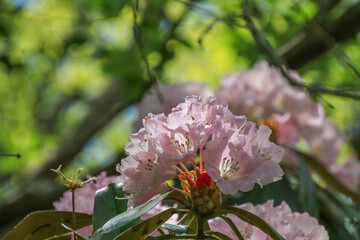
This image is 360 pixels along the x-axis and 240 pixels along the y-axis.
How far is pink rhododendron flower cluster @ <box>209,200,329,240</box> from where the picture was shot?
0.73 meters

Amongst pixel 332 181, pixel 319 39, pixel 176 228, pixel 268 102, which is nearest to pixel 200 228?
pixel 176 228

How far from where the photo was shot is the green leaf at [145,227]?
604 millimetres

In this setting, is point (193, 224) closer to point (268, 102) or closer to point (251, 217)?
point (251, 217)

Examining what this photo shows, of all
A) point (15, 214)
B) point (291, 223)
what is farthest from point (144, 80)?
point (291, 223)

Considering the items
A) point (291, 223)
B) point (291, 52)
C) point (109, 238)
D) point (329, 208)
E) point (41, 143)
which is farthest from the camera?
point (41, 143)

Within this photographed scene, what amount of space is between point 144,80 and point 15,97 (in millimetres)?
2405

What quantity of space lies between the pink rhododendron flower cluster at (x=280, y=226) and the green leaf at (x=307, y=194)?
0.37 metres

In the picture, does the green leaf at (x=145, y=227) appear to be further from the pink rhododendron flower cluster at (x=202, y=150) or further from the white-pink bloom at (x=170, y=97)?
the white-pink bloom at (x=170, y=97)

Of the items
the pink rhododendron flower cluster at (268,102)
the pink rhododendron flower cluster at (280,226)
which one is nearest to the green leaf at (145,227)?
the pink rhododendron flower cluster at (280,226)

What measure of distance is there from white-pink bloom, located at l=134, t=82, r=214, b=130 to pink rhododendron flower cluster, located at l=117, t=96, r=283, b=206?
3.30ft

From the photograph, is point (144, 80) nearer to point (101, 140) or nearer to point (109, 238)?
point (109, 238)

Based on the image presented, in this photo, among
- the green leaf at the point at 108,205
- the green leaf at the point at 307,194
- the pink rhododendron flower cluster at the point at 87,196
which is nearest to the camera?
the green leaf at the point at 108,205

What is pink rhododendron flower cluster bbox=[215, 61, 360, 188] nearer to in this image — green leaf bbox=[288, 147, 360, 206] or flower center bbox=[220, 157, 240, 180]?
green leaf bbox=[288, 147, 360, 206]

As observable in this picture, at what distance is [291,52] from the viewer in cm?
230
